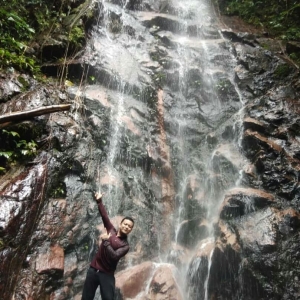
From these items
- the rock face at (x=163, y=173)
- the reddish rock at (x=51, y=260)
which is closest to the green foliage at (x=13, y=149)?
the rock face at (x=163, y=173)

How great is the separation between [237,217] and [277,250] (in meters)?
1.18

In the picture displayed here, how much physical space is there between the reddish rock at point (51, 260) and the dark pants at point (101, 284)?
1.40 m

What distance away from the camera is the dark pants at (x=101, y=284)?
4266 mm

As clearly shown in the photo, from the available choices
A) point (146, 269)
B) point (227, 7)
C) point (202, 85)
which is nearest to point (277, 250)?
point (146, 269)

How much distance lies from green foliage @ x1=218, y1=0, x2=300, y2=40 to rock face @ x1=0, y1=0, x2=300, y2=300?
159 cm

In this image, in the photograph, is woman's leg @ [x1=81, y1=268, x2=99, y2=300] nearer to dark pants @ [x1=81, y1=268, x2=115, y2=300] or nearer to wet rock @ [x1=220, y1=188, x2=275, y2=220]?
dark pants @ [x1=81, y1=268, x2=115, y2=300]

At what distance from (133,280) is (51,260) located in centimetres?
194

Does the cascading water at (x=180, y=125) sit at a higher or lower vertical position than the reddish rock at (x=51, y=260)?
higher

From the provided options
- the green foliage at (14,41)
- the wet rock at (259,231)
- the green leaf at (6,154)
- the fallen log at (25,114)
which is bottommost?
the wet rock at (259,231)

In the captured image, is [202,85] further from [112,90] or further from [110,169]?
[110,169]

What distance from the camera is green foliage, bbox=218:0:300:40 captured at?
1219 centimetres

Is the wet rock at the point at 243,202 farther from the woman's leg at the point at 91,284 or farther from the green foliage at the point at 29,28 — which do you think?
the green foliage at the point at 29,28

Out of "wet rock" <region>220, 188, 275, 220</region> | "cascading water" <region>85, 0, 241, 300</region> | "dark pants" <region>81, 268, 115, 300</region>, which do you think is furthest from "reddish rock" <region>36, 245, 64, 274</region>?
"wet rock" <region>220, 188, 275, 220</region>

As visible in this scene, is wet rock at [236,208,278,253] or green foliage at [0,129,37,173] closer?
green foliage at [0,129,37,173]
